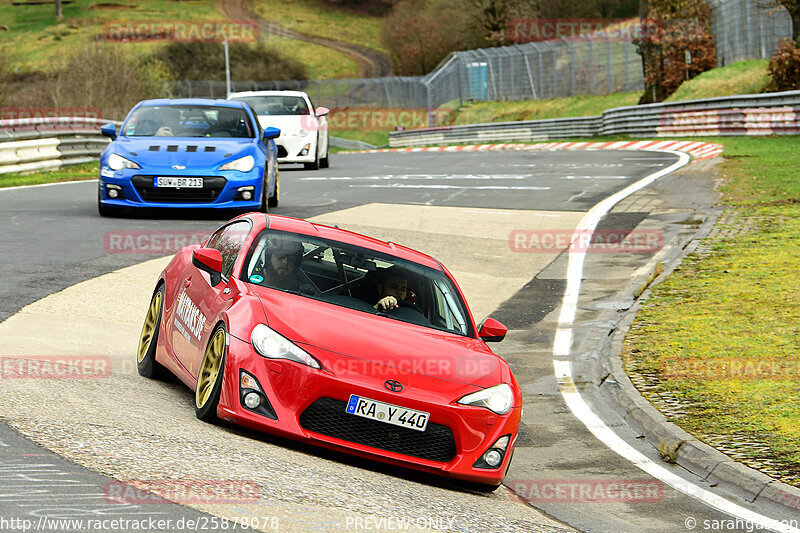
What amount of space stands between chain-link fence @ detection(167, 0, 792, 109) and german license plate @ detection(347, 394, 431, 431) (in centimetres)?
3609

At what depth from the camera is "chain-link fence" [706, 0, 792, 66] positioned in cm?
3941

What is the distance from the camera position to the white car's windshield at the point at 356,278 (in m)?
7.43

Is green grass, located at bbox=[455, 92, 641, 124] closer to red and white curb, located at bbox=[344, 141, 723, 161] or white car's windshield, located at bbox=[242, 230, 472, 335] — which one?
red and white curb, located at bbox=[344, 141, 723, 161]

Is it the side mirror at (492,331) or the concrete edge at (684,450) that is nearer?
the concrete edge at (684,450)

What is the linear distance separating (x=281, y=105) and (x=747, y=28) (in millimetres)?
22757

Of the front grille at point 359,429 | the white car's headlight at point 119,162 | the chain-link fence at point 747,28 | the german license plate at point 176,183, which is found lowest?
the front grille at point 359,429

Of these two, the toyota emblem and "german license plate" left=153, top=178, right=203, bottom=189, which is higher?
"german license plate" left=153, top=178, right=203, bottom=189

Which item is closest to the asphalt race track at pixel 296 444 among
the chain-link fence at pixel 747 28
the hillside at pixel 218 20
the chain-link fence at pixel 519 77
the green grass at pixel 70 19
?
the chain-link fence at pixel 747 28

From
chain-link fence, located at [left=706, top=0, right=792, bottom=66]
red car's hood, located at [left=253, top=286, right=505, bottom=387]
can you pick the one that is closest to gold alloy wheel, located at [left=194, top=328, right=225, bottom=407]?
red car's hood, located at [left=253, top=286, right=505, bottom=387]

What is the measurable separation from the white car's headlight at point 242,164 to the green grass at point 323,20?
124 meters

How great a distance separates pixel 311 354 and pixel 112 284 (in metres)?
5.97

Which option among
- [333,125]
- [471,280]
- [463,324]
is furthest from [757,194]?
[333,125]

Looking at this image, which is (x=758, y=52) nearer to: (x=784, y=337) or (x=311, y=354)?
(x=784, y=337)

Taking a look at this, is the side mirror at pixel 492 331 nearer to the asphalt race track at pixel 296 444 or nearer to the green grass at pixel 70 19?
the asphalt race track at pixel 296 444
